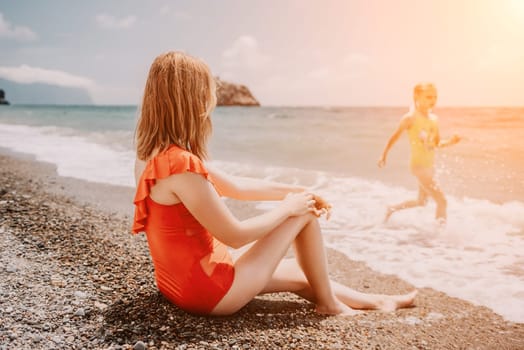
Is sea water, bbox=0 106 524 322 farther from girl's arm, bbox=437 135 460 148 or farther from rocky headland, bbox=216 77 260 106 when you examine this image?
rocky headland, bbox=216 77 260 106

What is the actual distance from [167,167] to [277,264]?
1103 millimetres

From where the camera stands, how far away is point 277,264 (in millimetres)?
3021

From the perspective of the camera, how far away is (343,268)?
4.83 meters

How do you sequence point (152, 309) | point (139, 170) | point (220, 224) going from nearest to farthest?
point (220, 224) → point (139, 170) → point (152, 309)

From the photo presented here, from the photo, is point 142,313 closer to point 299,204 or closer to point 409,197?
point 299,204

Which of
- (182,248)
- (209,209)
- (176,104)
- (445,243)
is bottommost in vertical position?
(445,243)

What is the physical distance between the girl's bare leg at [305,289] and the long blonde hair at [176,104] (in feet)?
4.00

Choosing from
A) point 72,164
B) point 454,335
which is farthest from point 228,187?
point 72,164

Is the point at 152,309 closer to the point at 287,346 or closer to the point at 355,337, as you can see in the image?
the point at 287,346

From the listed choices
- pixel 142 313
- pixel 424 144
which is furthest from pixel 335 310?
pixel 424 144

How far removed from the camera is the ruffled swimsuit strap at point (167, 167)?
97.1 inches

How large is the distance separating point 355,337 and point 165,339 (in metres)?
1.28

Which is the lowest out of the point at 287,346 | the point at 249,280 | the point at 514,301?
the point at 514,301

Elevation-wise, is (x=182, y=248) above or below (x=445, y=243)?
above
